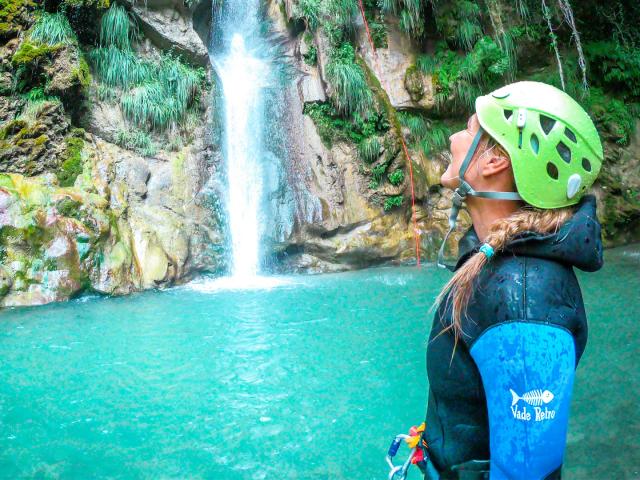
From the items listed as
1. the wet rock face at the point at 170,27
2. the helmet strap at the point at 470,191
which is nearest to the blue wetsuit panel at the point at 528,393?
the helmet strap at the point at 470,191

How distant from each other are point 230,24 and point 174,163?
4.16 meters

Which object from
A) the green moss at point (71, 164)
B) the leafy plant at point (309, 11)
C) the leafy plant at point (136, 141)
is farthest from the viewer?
the leafy plant at point (309, 11)

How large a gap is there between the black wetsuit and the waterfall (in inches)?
299

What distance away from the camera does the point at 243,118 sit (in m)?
9.88

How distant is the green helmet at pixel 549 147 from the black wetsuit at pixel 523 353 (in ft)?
0.23

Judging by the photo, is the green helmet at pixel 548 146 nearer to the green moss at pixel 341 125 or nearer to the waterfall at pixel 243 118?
the waterfall at pixel 243 118

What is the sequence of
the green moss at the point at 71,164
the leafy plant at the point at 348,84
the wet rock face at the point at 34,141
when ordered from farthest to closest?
the leafy plant at the point at 348,84, the green moss at the point at 71,164, the wet rock face at the point at 34,141

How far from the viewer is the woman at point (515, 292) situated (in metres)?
1.01

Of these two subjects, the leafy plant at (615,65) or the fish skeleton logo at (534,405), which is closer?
the fish skeleton logo at (534,405)

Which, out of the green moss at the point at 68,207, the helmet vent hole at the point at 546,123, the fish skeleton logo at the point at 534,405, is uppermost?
the green moss at the point at 68,207

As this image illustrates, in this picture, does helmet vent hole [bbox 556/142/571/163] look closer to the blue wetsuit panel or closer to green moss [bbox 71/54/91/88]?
the blue wetsuit panel

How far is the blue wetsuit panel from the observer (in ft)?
3.27

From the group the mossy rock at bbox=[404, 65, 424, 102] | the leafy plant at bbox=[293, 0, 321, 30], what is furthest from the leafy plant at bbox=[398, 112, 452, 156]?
the leafy plant at bbox=[293, 0, 321, 30]

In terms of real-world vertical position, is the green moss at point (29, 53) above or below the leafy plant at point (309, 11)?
below
